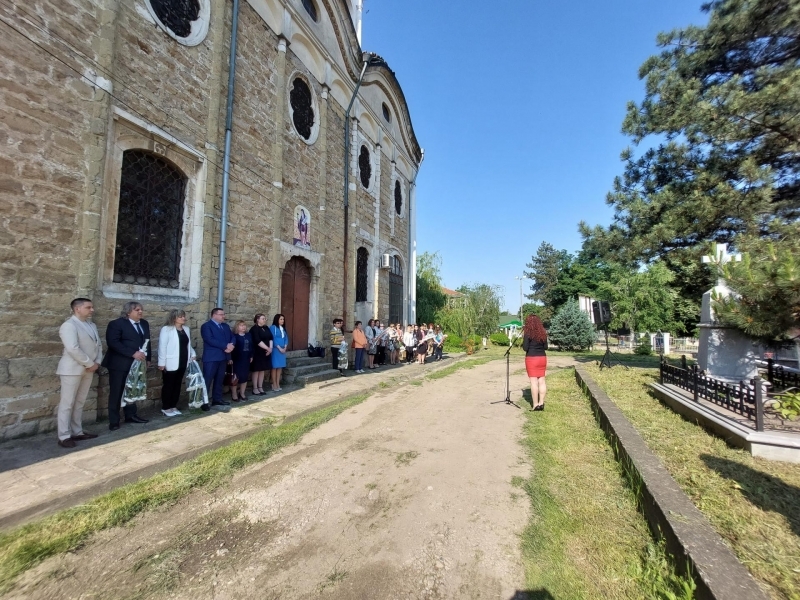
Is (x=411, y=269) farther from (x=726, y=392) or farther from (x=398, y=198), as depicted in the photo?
(x=726, y=392)

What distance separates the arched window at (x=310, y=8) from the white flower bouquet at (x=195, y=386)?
32.4ft

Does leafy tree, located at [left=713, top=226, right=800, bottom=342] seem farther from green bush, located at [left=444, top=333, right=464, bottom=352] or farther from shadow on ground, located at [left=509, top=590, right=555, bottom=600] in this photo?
green bush, located at [left=444, top=333, right=464, bottom=352]

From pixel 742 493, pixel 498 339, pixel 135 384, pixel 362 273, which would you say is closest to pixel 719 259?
pixel 742 493

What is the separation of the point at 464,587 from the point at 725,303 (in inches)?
217

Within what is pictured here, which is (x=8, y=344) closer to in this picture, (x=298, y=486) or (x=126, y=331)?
(x=126, y=331)

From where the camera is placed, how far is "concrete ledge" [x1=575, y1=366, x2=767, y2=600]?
6.49 ft

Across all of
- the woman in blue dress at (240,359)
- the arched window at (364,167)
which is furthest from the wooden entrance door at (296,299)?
the arched window at (364,167)

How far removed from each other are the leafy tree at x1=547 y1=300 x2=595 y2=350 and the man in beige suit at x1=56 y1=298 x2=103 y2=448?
74.8 feet

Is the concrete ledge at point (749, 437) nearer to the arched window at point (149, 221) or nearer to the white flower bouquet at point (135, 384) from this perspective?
the white flower bouquet at point (135, 384)

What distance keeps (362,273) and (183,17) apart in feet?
27.2

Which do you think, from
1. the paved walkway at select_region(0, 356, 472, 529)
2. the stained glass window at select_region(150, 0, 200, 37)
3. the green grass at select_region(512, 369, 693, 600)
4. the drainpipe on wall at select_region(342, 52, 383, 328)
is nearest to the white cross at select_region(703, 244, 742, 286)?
the green grass at select_region(512, 369, 693, 600)

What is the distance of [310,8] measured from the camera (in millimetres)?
10570

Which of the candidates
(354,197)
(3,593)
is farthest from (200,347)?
(354,197)

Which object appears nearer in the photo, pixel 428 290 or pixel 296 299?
pixel 296 299
